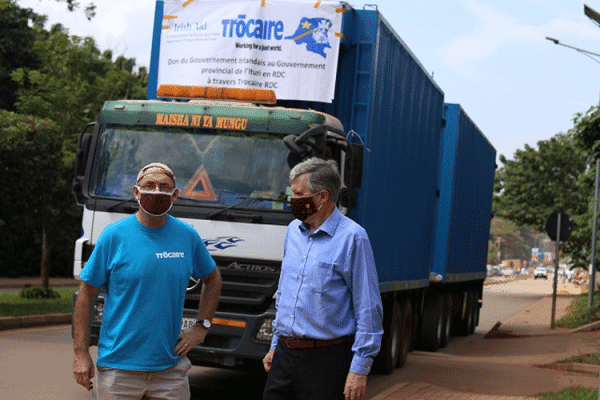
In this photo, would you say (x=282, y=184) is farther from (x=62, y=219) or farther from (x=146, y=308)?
(x=62, y=219)

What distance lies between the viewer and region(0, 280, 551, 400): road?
9867mm

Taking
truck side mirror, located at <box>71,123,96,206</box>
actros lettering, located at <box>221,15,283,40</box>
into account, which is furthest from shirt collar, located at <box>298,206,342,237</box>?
actros lettering, located at <box>221,15,283,40</box>

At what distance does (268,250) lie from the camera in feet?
30.0

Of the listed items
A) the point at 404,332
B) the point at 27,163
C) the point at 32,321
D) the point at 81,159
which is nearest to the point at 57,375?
the point at 81,159

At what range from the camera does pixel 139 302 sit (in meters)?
4.46

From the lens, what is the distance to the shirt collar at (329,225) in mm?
4723

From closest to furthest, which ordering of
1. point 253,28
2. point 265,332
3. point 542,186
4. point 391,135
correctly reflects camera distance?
point 265,332 → point 253,28 → point 391,135 → point 542,186

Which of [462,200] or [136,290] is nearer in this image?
[136,290]

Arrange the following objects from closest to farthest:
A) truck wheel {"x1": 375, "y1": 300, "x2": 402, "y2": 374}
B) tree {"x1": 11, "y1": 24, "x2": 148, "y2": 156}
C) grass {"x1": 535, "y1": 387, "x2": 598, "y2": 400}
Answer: grass {"x1": 535, "y1": 387, "x2": 598, "y2": 400} → truck wheel {"x1": 375, "y1": 300, "x2": 402, "y2": 374} → tree {"x1": 11, "y1": 24, "x2": 148, "y2": 156}

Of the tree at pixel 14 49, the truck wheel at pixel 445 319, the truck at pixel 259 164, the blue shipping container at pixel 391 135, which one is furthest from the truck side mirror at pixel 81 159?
the tree at pixel 14 49

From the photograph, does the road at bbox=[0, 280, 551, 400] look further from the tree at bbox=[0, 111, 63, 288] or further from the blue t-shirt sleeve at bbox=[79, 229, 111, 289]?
the blue t-shirt sleeve at bbox=[79, 229, 111, 289]

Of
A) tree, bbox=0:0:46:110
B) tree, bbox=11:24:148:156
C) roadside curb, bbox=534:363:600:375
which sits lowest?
roadside curb, bbox=534:363:600:375

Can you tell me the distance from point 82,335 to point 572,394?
7.37 metres

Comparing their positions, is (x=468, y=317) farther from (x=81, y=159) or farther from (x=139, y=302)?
(x=139, y=302)
